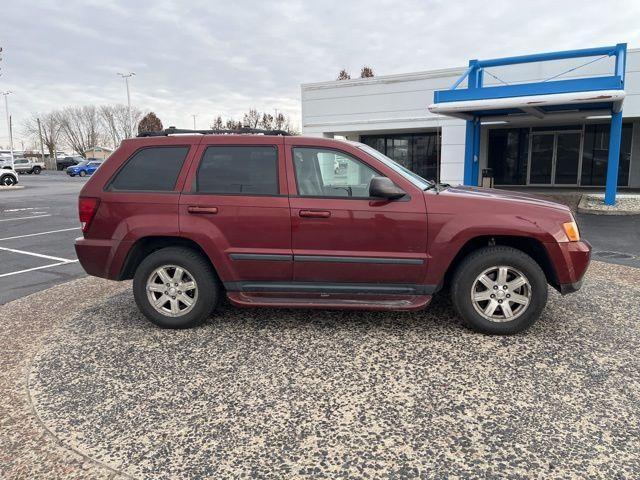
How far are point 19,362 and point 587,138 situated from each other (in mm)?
23133

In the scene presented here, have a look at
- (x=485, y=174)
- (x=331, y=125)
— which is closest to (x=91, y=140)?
(x=331, y=125)

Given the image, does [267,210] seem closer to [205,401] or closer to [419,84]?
[205,401]

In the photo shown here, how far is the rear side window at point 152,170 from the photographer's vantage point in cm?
466

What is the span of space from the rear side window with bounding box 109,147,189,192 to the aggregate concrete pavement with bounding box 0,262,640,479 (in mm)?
1401

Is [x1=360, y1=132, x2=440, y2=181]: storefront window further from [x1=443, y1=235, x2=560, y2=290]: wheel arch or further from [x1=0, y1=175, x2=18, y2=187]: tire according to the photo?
[x1=0, y1=175, x2=18, y2=187]: tire

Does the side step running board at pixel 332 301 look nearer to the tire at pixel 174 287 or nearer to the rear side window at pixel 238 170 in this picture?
the tire at pixel 174 287

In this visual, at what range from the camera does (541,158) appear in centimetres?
2270

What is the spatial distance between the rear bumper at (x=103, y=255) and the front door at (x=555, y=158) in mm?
21879

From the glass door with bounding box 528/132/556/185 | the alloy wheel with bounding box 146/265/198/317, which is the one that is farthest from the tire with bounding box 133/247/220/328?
the glass door with bounding box 528/132/556/185

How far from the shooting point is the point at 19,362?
4.11 m

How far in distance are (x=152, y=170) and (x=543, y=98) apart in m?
12.4

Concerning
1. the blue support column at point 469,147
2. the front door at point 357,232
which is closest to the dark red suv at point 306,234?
the front door at point 357,232

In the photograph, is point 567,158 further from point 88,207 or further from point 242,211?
point 88,207

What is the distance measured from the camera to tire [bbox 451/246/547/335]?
428cm
